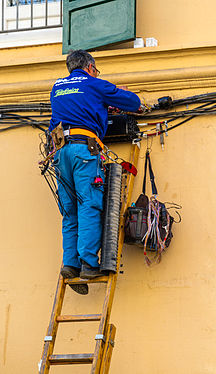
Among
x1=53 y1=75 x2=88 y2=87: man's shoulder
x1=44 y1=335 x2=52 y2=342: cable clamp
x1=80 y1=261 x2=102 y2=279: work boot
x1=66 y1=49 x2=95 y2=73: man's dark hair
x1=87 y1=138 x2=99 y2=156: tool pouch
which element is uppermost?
x1=66 y1=49 x2=95 y2=73: man's dark hair

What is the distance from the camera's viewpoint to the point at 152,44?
6945mm

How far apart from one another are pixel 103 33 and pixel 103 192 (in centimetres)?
179

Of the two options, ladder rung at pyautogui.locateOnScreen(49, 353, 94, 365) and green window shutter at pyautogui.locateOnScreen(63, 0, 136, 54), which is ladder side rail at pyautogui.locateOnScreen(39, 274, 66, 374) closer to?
ladder rung at pyautogui.locateOnScreen(49, 353, 94, 365)

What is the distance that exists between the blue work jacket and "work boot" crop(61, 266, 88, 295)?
1.12 meters

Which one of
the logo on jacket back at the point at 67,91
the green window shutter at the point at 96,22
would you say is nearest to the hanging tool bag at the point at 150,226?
the logo on jacket back at the point at 67,91

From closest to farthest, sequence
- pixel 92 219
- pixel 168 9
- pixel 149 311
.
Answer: pixel 92 219 < pixel 149 311 < pixel 168 9

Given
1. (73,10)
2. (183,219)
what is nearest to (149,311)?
(183,219)

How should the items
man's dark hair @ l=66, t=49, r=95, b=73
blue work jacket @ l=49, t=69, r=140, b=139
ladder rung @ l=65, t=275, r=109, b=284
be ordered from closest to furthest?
ladder rung @ l=65, t=275, r=109, b=284 → blue work jacket @ l=49, t=69, r=140, b=139 → man's dark hair @ l=66, t=49, r=95, b=73

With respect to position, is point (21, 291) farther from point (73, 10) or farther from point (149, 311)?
point (73, 10)

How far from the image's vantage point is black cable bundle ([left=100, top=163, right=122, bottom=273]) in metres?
5.74

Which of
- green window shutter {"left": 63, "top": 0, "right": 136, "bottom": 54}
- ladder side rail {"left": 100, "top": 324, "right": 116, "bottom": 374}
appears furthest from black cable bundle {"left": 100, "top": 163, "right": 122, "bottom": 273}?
green window shutter {"left": 63, "top": 0, "right": 136, "bottom": 54}

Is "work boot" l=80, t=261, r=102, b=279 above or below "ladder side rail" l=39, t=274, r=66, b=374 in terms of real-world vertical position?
above

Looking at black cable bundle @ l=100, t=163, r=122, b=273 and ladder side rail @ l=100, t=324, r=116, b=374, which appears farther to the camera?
black cable bundle @ l=100, t=163, r=122, b=273

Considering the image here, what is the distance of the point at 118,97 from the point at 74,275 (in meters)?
1.46
